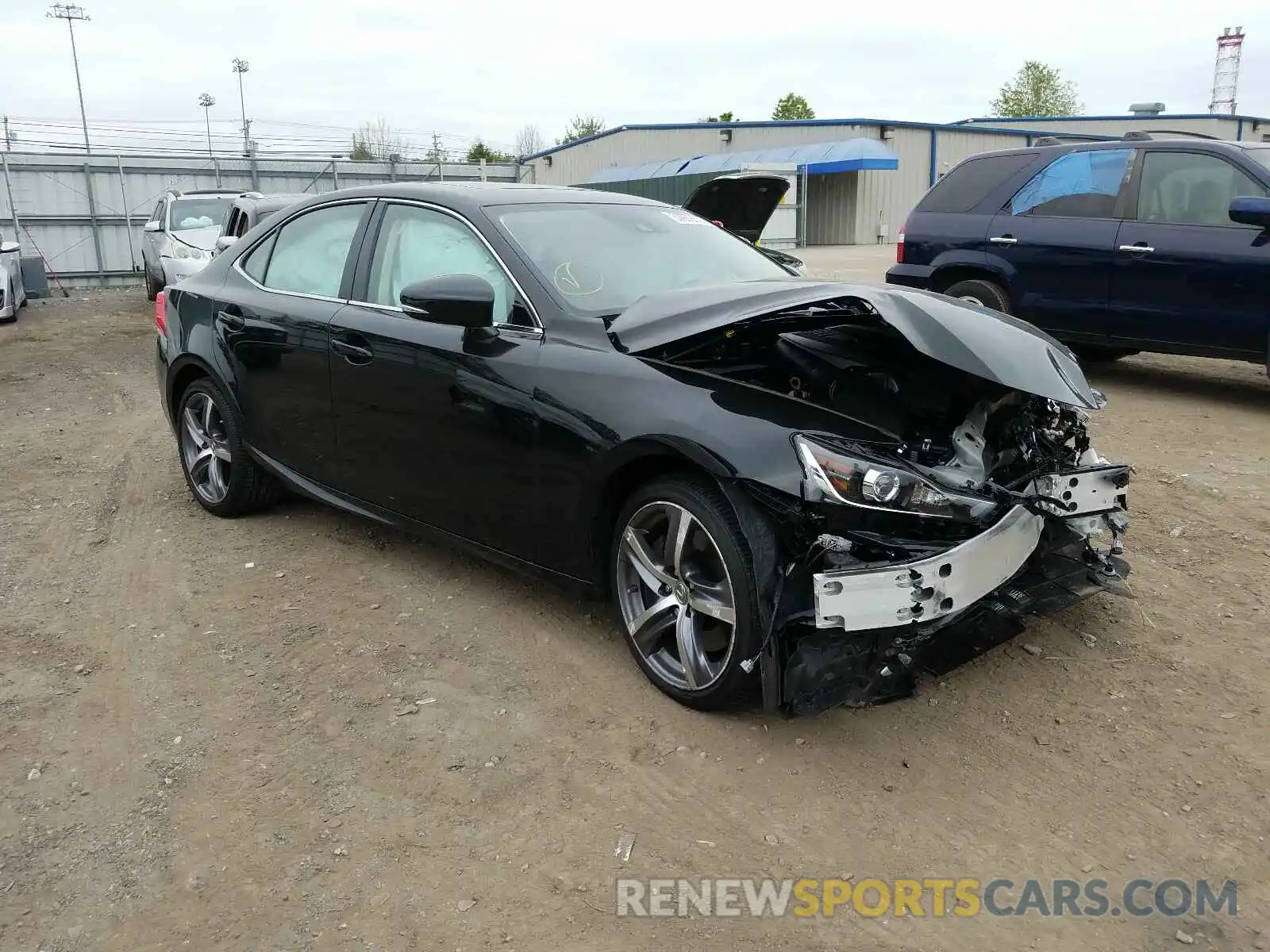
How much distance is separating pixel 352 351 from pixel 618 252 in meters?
1.20

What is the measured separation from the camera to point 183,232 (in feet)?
50.6

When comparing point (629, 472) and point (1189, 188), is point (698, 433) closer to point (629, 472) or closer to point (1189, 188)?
point (629, 472)

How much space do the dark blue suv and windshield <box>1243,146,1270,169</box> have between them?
0.04 ft

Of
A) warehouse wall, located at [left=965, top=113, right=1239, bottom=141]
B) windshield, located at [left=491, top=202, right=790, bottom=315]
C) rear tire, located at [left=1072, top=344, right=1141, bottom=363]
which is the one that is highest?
warehouse wall, located at [left=965, top=113, right=1239, bottom=141]

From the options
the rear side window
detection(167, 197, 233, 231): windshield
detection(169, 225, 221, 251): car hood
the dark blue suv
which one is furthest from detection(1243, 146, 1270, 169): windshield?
detection(167, 197, 233, 231): windshield

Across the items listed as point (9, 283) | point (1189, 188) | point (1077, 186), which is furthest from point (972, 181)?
point (9, 283)

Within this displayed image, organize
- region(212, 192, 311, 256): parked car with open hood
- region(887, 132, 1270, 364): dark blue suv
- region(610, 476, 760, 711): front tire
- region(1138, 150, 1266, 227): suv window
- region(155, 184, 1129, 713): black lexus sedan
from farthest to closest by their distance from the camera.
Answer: region(212, 192, 311, 256): parked car with open hood, region(1138, 150, 1266, 227): suv window, region(887, 132, 1270, 364): dark blue suv, region(610, 476, 760, 711): front tire, region(155, 184, 1129, 713): black lexus sedan

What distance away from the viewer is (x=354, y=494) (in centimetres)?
455

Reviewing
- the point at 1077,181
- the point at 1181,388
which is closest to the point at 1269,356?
the point at 1181,388

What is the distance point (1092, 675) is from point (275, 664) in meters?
2.93

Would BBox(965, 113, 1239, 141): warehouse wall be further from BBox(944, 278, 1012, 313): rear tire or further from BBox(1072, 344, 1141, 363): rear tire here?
BBox(944, 278, 1012, 313): rear tire

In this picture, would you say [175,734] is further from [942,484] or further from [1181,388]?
[1181,388]

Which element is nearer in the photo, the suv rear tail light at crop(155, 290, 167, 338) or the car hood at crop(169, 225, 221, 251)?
the suv rear tail light at crop(155, 290, 167, 338)

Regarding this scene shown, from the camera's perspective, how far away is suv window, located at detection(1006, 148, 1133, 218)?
7.75 m
